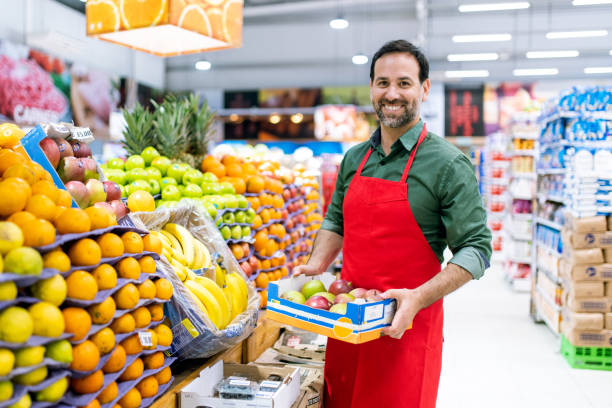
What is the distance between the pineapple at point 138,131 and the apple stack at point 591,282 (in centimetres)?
369

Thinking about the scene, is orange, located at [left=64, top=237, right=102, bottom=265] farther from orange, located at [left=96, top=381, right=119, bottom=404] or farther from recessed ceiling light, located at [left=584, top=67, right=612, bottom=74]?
recessed ceiling light, located at [left=584, top=67, right=612, bottom=74]

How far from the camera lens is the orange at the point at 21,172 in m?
1.51

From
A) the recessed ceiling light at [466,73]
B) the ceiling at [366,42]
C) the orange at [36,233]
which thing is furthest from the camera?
the ceiling at [366,42]

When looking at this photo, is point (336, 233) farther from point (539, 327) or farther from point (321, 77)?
point (321, 77)

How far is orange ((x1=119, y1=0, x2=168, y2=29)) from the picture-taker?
13.8 feet

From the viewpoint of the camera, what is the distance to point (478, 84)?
16.8 m

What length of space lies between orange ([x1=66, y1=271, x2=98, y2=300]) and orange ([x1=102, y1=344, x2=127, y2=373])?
0.23 metres

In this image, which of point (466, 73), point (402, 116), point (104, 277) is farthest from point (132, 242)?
point (466, 73)

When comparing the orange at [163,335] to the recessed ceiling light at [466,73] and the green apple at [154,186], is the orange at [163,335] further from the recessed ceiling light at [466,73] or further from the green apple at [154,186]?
the recessed ceiling light at [466,73]

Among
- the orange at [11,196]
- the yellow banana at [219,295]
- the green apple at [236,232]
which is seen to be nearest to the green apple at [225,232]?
the green apple at [236,232]

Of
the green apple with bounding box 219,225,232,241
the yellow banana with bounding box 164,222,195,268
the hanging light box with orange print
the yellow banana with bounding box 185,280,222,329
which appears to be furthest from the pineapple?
the yellow banana with bounding box 185,280,222,329

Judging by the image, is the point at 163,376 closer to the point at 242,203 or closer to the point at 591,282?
the point at 242,203

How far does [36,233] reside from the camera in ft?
4.38

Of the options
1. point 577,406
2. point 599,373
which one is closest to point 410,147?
point 577,406
